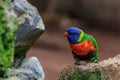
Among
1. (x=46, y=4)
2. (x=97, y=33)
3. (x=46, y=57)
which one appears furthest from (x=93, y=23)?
(x=46, y=57)

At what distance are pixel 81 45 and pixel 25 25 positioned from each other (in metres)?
0.63

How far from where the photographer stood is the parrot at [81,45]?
11.7 feet

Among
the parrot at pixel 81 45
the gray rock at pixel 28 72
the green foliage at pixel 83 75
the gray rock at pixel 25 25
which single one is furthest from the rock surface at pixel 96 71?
the gray rock at pixel 25 25

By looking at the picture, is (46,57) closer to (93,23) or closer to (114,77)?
(93,23)

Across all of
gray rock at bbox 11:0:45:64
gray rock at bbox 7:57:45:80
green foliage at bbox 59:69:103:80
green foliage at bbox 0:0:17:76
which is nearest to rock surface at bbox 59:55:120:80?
green foliage at bbox 59:69:103:80

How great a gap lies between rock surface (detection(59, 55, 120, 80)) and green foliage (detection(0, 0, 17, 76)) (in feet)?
3.20

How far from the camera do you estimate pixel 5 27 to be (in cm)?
240

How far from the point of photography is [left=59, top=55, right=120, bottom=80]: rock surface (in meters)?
3.30

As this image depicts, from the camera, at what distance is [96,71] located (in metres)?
3.30

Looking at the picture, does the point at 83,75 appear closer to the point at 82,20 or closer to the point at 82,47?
the point at 82,47

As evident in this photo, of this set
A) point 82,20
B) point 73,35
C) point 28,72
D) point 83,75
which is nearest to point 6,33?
point 28,72

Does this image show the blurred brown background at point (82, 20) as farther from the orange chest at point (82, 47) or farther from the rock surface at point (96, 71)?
the rock surface at point (96, 71)

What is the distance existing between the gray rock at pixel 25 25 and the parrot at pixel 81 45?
0.45 meters

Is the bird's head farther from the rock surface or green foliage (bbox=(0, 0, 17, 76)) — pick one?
green foliage (bbox=(0, 0, 17, 76))
